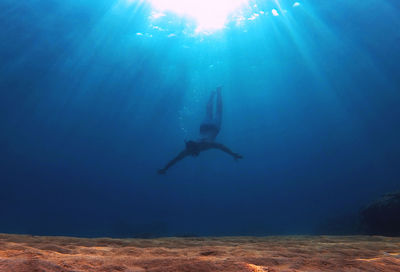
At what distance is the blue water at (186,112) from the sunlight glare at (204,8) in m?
1.03

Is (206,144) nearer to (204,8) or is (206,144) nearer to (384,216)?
(384,216)

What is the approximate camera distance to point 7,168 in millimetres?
47594

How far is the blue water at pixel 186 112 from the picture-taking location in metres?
22.5

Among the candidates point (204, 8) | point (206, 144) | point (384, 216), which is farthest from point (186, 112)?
point (384, 216)

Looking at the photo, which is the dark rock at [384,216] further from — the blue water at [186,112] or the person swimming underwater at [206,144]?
the blue water at [186,112]

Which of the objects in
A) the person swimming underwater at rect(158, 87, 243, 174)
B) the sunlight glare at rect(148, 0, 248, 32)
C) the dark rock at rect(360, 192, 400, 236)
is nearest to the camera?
the dark rock at rect(360, 192, 400, 236)

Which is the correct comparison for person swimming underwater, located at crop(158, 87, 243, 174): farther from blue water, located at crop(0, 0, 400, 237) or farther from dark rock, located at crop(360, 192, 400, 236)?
blue water, located at crop(0, 0, 400, 237)

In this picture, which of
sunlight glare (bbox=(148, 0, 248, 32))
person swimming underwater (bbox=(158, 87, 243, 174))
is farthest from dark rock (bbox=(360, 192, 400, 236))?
sunlight glare (bbox=(148, 0, 248, 32))

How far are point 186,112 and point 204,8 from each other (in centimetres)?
2228

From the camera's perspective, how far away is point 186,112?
42562 millimetres

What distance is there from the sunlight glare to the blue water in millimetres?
1033

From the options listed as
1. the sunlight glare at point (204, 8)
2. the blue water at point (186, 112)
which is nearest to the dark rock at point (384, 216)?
the blue water at point (186, 112)

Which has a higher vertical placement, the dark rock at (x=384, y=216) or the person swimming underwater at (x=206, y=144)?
the person swimming underwater at (x=206, y=144)

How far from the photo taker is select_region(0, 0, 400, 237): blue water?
74.0ft
